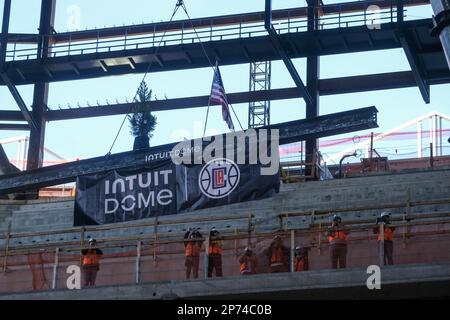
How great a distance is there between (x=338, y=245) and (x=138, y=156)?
44.5ft

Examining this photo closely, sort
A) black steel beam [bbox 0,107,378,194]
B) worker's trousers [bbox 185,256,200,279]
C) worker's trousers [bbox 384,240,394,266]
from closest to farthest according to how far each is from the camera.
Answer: worker's trousers [bbox 384,240,394,266]
worker's trousers [bbox 185,256,200,279]
black steel beam [bbox 0,107,378,194]

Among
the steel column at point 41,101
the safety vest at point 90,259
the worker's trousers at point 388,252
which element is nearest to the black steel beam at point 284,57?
the steel column at point 41,101

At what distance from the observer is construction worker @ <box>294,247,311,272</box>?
23.2m

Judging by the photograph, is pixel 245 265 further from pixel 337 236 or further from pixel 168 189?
pixel 168 189

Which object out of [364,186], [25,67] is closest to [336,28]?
[364,186]

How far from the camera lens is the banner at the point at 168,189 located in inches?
1249

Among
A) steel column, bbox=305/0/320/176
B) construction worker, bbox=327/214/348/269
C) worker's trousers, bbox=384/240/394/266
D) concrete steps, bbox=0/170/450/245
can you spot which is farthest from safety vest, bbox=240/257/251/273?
steel column, bbox=305/0/320/176

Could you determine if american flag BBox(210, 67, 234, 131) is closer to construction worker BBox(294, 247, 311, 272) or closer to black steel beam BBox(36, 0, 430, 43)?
black steel beam BBox(36, 0, 430, 43)

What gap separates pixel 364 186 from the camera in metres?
33.0

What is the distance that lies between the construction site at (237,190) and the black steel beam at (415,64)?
68 millimetres

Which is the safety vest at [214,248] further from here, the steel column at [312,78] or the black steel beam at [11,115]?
the black steel beam at [11,115]

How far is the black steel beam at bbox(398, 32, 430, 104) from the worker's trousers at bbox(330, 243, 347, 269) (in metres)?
16.5
